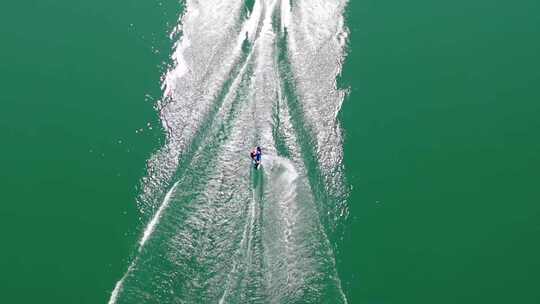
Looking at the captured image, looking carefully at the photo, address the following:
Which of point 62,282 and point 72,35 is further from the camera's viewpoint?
point 72,35

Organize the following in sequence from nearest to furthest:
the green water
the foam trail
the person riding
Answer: the foam trail < the green water < the person riding

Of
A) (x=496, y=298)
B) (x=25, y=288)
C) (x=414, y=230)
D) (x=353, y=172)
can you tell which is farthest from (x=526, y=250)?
(x=25, y=288)

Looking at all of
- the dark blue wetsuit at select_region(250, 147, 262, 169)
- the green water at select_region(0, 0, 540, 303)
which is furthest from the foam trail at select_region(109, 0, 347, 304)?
the green water at select_region(0, 0, 540, 303)

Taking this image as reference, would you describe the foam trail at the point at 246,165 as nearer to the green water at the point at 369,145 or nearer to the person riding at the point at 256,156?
the person riding at the point at 256,156

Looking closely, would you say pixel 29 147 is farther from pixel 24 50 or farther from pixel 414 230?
pixel 414 230

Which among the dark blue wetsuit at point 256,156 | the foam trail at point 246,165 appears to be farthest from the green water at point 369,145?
the dark blue wetsuit at point 256,156

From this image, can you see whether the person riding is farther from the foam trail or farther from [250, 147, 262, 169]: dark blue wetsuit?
the foam trail

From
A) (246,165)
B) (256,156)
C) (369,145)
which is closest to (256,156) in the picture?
(256,156)

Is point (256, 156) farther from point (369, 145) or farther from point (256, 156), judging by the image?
point (369, 145)
